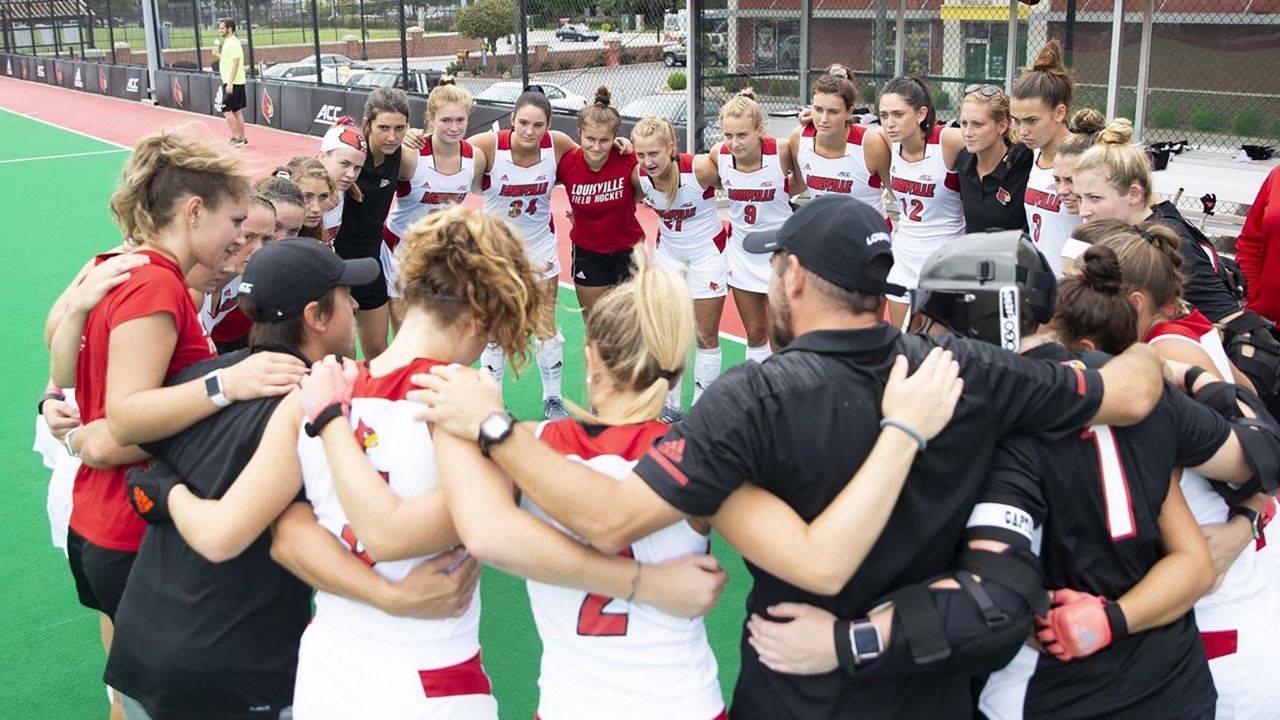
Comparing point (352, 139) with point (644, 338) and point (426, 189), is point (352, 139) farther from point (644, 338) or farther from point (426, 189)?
point (644, 338)

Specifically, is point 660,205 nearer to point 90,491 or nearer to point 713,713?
point 90,491

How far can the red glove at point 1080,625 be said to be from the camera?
2516mm

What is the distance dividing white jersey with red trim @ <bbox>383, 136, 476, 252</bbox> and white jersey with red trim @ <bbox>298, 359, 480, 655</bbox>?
186 inches

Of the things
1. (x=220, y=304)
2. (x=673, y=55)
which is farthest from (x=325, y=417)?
(x=673, y=55)

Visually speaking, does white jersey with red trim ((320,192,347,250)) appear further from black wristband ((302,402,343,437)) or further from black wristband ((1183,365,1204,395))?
black wristband ((1183,365,1204,395))

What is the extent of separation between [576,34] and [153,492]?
1788 cm

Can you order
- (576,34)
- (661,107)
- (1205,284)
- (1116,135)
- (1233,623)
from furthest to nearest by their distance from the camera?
(576,34), (661,107), (1116,135), (1205,284), (1233,623)

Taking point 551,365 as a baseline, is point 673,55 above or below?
Answer: above

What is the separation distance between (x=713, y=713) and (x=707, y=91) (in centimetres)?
1247

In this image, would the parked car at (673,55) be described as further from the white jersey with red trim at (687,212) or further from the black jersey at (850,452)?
the black jersey at (850,452)

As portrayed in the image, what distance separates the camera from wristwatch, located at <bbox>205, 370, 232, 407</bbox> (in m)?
2.81

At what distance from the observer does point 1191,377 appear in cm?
310

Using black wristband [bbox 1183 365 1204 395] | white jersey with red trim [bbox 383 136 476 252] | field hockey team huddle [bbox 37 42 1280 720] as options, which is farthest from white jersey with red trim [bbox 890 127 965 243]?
black wristband [bbox 1183 365 1204 395]

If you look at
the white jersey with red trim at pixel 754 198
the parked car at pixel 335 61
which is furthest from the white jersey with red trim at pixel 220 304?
the parked car at pixel 335 61
